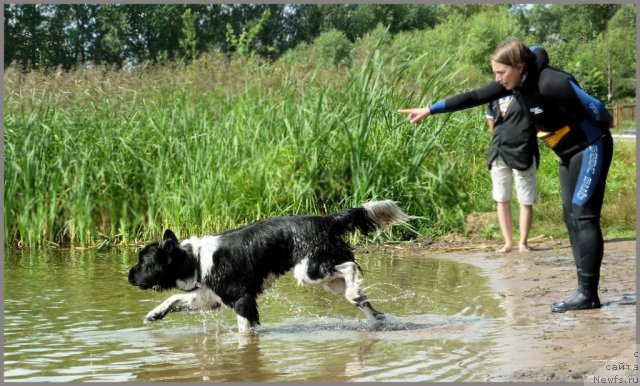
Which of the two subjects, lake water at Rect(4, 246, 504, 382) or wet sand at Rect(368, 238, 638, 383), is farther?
lake water at Rect(4, 246, 504, 382)

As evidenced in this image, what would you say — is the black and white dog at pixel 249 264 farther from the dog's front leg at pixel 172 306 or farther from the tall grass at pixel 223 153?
the tall grass at pixel 223 153

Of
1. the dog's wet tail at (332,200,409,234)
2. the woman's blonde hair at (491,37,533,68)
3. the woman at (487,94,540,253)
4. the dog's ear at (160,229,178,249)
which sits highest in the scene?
the woman's blonde hair at (491,37,533,68)

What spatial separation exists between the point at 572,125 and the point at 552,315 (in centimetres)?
137

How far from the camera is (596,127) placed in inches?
257

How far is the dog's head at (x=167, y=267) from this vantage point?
22.7 ft

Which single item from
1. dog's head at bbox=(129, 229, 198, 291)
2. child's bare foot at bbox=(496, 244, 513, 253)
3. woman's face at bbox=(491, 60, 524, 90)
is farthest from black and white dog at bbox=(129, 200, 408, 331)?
child's bare foot at bbox=(496, 244, 513, 253)

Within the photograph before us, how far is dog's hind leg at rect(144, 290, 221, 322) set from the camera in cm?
703

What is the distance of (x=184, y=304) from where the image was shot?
23.2ft

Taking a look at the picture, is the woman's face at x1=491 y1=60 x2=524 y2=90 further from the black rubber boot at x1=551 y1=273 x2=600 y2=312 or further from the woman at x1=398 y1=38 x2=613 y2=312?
the black rubber boot at x1=551 y1=273 x2=600 y2=312

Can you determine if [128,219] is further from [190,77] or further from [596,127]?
[596,127]

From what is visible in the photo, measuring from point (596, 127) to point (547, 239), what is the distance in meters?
4.39

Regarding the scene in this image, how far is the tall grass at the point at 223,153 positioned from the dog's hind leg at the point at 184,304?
3.93 meters

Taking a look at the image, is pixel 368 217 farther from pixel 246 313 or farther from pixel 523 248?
pixel 523 248

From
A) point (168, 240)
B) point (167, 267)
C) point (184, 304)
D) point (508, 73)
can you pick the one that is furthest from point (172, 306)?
point (508, 73)
